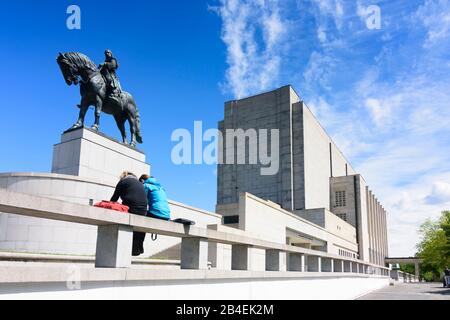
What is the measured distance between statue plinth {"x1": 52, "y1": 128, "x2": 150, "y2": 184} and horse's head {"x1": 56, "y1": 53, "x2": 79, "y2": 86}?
2.27 metres

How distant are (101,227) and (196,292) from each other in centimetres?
212

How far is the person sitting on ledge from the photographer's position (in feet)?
22.6

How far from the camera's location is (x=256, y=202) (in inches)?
1123

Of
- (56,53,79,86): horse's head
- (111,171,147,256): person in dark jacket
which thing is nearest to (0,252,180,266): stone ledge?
(111,171,147,256): person in dark jacket

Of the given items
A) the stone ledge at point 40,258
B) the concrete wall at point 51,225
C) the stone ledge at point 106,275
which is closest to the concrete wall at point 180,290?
the stone ledge at point 106,275

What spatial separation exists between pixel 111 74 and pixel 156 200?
14.7 metres

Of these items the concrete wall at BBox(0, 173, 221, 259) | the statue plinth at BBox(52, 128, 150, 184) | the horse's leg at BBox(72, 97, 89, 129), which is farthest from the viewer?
the horse's leg at BBox(72, 97, 89, 129)

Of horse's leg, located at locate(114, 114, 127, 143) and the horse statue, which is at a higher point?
the horse statue

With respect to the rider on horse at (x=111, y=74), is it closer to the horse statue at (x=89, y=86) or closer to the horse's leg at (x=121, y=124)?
the horse statue at (x=89, y=86)

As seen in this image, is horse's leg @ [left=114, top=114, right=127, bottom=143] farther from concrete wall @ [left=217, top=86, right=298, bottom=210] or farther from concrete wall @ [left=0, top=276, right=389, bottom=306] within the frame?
concrete wall @ [left=217, top=86, right=298, bottom=210]

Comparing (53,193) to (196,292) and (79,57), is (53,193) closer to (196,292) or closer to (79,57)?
(79,57)

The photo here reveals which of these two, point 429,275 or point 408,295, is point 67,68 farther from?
point 429,275

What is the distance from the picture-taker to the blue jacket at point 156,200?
6.89m
